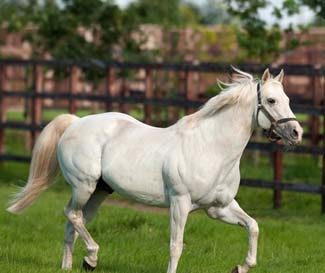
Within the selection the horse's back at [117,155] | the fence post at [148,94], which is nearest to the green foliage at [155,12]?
the fence post at [148,94]

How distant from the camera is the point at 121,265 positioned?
8.29 metres

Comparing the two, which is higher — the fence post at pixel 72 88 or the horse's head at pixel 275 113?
the horse's head at pixel 275 113

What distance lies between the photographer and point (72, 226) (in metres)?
8.09

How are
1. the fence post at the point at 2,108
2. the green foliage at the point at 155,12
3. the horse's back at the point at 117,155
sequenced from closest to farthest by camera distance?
the horse's back at the point at 117,155 < the fence post at the point at 2,108 < the green foliage at the point at 155,12

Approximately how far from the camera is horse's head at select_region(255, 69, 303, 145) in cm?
718

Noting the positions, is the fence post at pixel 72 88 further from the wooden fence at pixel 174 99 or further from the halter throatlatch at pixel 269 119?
the halter throatlatch at pixel 269 119

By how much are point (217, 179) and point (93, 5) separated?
1092cm

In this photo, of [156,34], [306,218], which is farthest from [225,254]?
[156,34]

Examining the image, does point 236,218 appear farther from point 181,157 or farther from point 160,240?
point 160,240

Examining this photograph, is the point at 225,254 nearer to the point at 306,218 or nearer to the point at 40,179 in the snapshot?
the point at 40,179

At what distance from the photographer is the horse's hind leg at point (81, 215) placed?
309 inches

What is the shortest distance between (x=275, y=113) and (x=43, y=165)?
226 cm

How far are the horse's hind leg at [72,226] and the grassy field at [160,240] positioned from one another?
0.39 feet

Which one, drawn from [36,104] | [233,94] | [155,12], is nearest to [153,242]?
[233,94]
